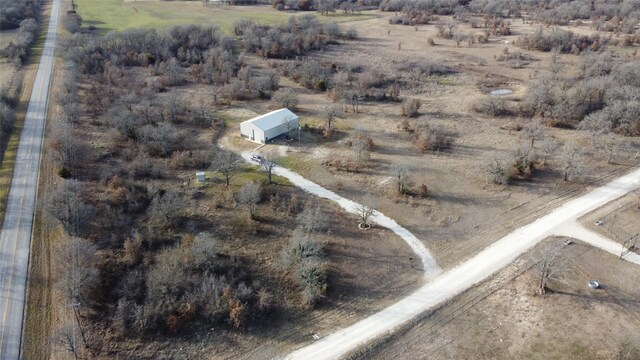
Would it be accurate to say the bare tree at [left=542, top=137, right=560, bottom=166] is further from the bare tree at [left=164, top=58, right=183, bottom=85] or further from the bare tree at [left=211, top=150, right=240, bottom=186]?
the bare tree at [left=164, top=58, right=183, bottom=85]

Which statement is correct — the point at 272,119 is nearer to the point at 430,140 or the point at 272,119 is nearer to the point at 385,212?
the point at 430,140

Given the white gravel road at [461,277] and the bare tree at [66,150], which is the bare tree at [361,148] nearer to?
the white gravel road at [461,277]

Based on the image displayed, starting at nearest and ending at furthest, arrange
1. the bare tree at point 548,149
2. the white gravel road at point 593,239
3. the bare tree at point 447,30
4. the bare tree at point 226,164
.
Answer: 1. the white gravel road at point 593,239
2. the bare tree at point 226,164
3. the bare tree at point 548,149
4. the bare tree at point 447,30

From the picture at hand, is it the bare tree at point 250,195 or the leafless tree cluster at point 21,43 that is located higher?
the leafless tree cluster at point 21,43

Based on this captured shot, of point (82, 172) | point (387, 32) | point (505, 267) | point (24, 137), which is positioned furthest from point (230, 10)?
point (505, 267)

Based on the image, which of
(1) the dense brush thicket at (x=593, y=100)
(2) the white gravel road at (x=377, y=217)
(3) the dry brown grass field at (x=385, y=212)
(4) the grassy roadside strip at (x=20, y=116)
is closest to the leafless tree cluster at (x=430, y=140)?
(3) the dry brown grass field at (x=385, y=212)

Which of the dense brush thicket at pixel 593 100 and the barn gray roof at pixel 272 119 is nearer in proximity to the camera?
the barn gray roof at pixel 272 119

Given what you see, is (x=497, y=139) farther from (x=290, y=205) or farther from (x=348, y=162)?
(x=290, y=205)

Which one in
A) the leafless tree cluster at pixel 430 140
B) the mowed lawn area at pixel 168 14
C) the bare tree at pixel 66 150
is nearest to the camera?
the bare tree at pixel 66 150
